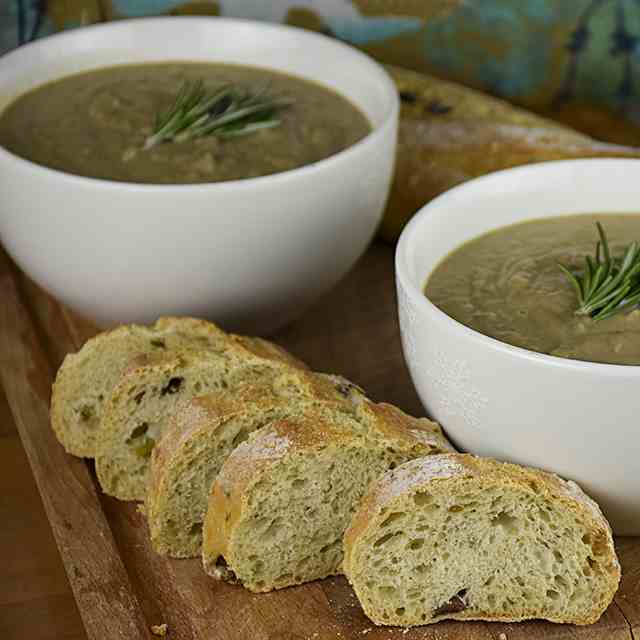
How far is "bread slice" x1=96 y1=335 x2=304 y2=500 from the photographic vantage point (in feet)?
9.46

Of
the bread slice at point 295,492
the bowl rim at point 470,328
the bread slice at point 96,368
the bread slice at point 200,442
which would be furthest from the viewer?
the bread slice at point 96,368

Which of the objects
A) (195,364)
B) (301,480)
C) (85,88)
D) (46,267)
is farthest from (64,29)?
(301,480)

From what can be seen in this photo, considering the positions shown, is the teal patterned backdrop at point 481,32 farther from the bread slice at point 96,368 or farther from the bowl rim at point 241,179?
the bread slice at point 96,368

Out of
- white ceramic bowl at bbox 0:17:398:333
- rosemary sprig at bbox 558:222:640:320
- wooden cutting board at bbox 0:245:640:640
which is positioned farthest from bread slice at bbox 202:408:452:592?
white ceramic bowl at bbox 0:17:398:333

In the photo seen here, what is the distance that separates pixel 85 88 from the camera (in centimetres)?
361

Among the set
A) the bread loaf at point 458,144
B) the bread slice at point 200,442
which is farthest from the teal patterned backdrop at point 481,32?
the bread slice at point 200,442

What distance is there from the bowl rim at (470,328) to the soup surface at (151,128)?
431 mm

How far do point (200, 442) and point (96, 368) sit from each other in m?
0.46

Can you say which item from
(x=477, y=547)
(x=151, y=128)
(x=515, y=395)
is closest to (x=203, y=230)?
(x=151, y=128)

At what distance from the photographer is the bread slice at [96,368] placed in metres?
3.01

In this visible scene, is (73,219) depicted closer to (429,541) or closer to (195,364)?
(195,364)

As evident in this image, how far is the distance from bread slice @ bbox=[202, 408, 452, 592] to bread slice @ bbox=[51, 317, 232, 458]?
45cm

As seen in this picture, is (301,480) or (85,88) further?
(85,88)

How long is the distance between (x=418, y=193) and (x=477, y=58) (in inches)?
35.4
